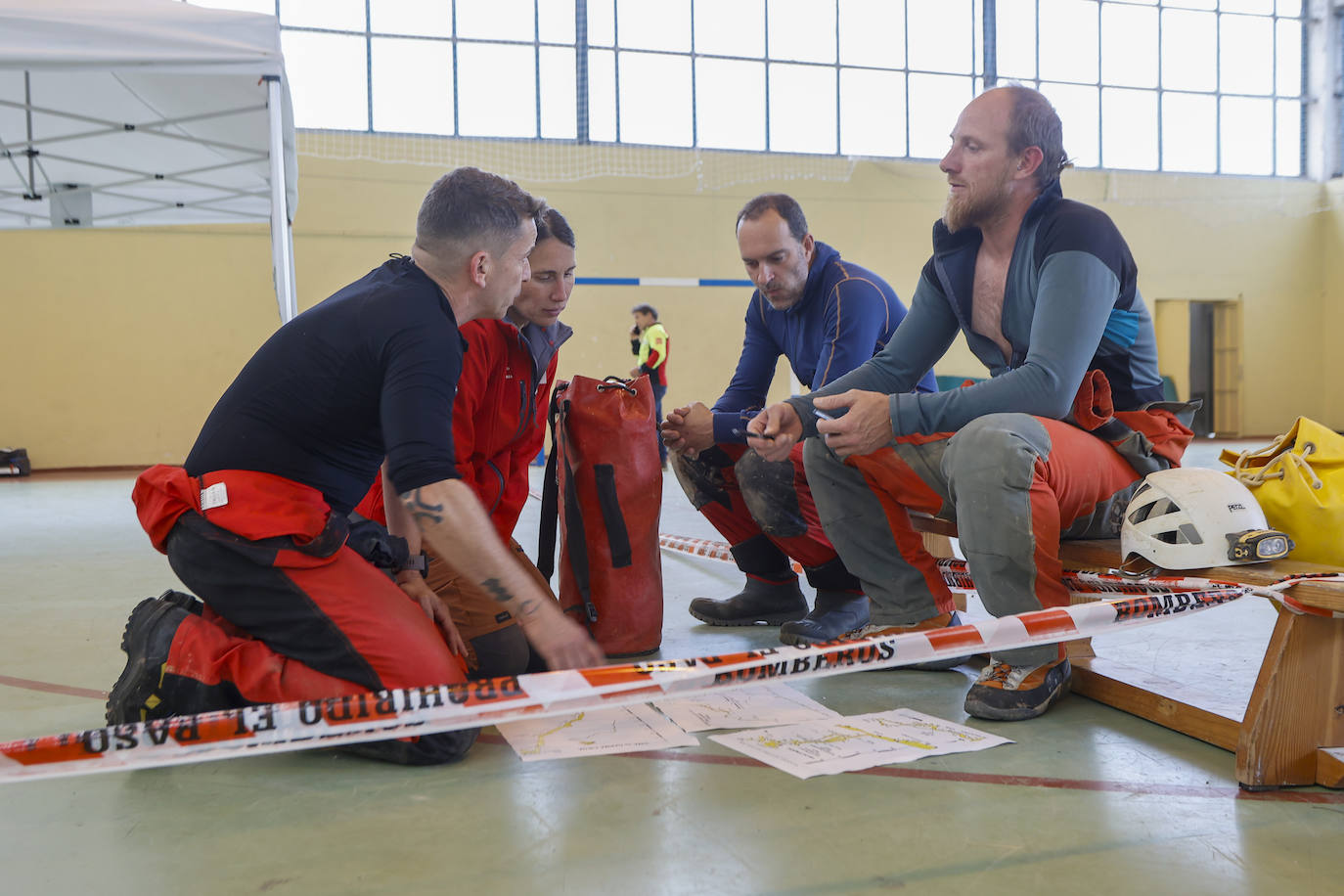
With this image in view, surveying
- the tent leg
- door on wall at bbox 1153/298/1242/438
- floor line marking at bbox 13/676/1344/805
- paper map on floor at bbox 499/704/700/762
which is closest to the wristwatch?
paper map on floor at bbox 499/704/700/762

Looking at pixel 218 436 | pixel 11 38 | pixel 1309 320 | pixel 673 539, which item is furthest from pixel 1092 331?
pixel 1309 320

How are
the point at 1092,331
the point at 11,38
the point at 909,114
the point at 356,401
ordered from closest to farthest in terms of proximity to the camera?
the point at 356,401 < the point at 1092,331 < the point at 11,38 < the point at 909,114

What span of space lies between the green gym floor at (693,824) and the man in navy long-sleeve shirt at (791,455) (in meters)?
0.80

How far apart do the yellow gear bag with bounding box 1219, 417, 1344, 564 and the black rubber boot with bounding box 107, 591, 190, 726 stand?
2139 mm

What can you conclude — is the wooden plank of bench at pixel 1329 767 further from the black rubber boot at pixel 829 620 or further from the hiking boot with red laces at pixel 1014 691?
the black rubber boot at pixel 829 620

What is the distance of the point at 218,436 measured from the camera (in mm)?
1949

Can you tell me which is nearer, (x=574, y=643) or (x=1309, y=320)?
(x=574, y=643)

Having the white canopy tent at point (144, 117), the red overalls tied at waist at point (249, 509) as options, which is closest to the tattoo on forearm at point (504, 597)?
the red overalls tied at waist at point (249, 509)

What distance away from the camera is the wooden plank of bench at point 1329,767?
167cm

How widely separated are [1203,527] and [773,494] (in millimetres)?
1325

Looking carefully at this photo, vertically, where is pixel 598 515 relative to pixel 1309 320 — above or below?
below

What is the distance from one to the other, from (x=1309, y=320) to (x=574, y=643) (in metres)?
17.1

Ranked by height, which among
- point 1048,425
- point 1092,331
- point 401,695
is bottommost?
point 401,695

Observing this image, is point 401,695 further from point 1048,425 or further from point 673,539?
point 673,539
